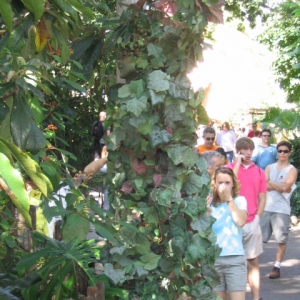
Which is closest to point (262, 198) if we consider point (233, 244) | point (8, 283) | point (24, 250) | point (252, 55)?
point (233, 244)

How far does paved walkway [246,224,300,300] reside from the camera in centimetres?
713

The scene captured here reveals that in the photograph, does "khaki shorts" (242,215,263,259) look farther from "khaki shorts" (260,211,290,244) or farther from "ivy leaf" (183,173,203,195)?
"ivy leaf" (183,173,203,195)

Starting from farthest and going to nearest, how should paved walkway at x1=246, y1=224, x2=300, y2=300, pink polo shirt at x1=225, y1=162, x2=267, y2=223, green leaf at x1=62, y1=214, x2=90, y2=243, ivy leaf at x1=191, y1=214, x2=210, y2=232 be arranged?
1. paved walkway at x1=246, y1=224, x2=300, y2=300
2. pink polo shirt at x1=225, y1=162, x2=267, y2=223
3. ivy leaf at x1=191, y1=214, x2=210, y2=232
4. green leaf at x1=62, y1=214, x2=90, y2=243

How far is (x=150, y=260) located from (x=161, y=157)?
21.5 inches

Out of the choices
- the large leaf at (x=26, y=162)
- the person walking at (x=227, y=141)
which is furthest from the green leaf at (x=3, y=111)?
the person walking at (x=227, y=141)

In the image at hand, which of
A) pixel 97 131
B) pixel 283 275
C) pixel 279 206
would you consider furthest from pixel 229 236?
pixel 97 131

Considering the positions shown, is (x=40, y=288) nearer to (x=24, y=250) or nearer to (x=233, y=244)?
(x=24, y=250)

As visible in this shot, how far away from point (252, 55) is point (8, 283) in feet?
121

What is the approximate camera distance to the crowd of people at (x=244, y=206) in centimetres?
521

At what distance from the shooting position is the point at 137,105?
3.20m

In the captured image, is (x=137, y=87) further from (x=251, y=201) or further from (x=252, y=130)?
(x=252, y=130)

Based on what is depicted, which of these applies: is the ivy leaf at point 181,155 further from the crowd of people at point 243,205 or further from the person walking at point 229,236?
the person walking at point 229,236

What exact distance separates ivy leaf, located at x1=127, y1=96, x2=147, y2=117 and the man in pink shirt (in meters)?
3.32

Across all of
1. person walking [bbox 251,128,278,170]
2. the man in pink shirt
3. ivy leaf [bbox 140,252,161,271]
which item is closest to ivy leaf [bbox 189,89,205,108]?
ivy leaf [bbox 140,252,161,271]
